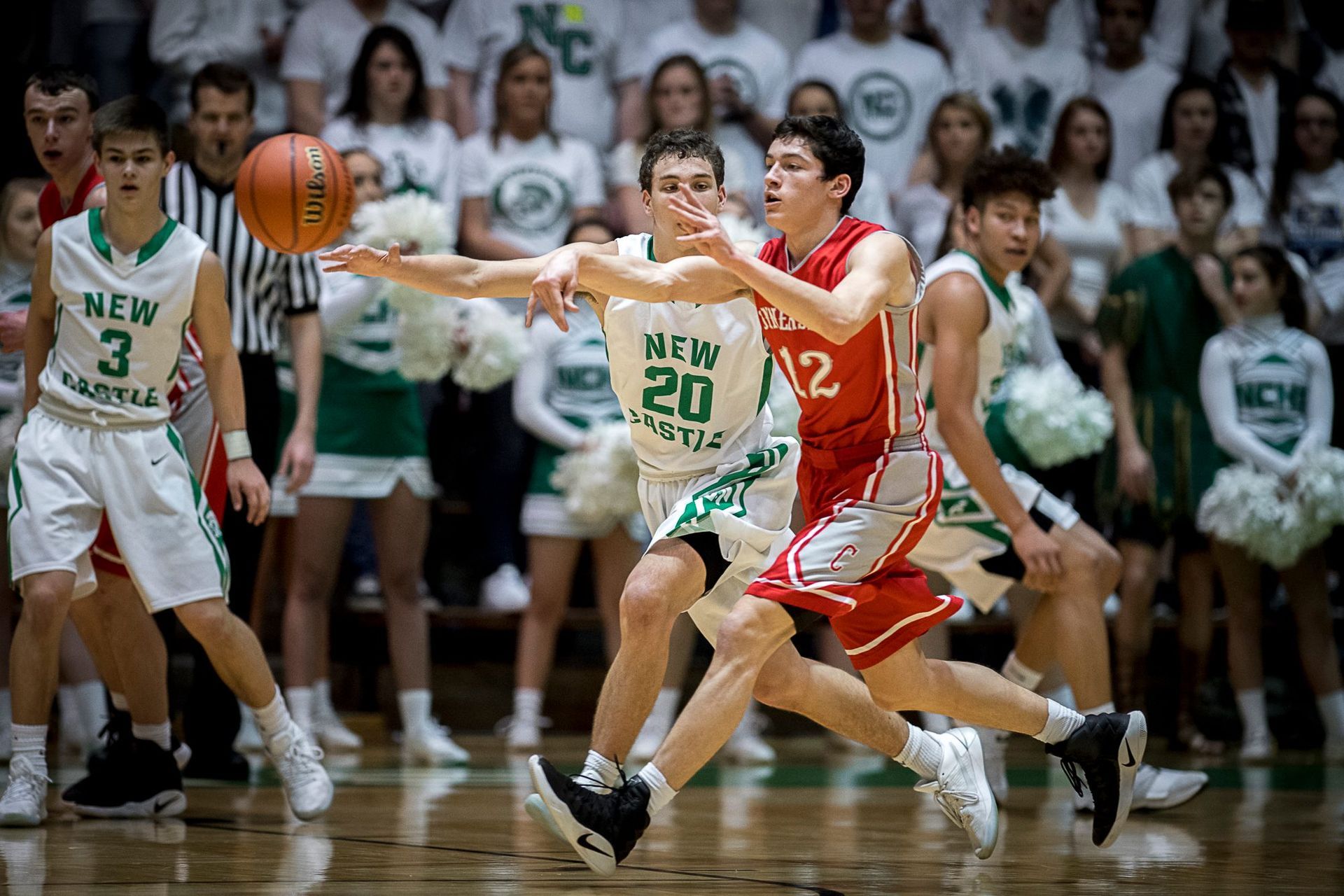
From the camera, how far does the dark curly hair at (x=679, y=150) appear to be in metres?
4.20

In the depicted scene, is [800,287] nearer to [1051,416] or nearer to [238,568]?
[1051,416]

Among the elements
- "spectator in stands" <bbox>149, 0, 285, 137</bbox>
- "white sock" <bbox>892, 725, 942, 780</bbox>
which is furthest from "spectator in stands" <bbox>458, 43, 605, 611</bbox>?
"white sock" <bbox>892, 725, 942, 780</bbox>

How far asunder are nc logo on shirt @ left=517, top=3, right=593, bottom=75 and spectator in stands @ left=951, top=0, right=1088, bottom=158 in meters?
1.84

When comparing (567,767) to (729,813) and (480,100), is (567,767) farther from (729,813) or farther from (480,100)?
(480,100)

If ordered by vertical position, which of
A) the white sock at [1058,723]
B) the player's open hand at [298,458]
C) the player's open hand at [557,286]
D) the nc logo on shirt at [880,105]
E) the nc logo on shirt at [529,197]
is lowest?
the white sock at [1058,723]

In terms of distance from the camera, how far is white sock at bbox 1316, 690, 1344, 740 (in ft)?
23.7

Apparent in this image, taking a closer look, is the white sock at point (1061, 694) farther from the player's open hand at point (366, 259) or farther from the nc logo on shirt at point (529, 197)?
the nc logo on shirt at point (529, 197)

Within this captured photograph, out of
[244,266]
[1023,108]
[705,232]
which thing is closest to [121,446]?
[244,266]

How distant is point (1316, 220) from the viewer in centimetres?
812

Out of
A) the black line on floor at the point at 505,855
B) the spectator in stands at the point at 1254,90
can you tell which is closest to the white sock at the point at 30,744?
the black line on floor at the point at 505,855

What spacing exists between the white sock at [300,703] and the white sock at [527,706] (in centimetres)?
88

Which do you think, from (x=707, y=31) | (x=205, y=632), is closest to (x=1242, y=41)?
(x=707, y=31)

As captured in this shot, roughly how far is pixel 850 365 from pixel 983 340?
1.31m

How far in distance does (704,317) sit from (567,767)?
2.42 meters
